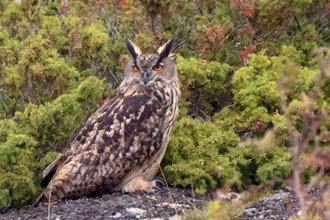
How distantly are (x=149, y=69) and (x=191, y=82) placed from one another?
3.92 ft

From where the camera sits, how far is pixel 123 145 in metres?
5.64

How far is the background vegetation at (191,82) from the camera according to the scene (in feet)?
19.3

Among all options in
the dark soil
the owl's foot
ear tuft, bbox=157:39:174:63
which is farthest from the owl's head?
the dark soil

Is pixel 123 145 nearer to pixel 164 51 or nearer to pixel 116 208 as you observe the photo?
pixel 116 208

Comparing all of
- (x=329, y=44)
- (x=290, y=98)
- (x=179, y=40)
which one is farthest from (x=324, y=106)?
(x=179, y=40)

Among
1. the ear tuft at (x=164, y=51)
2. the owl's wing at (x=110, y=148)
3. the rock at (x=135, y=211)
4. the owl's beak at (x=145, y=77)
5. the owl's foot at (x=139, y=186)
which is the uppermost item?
the ear tuft at (x=164, y=51)

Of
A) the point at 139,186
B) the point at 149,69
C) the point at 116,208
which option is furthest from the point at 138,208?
the point at 149,69

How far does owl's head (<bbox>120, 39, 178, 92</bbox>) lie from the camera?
593cm

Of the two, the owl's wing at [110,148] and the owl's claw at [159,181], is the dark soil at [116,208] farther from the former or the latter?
the owl's claw at [159,181]

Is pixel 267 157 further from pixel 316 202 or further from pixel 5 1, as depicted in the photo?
pixel 5 1

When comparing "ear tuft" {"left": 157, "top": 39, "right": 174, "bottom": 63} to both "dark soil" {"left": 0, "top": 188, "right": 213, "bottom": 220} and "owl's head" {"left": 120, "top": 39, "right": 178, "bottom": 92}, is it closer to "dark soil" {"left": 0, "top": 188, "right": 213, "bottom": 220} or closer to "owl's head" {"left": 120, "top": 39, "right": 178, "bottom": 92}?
"owl's head" {"left": 120, "top": 39, "right": 178, "bottom": 92}

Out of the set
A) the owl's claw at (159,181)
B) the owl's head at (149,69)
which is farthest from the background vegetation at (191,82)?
the owl's head at (149,69)

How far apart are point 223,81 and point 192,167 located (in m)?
1.65

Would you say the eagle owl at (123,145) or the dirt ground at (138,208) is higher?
the eagle owl at (123,145)
